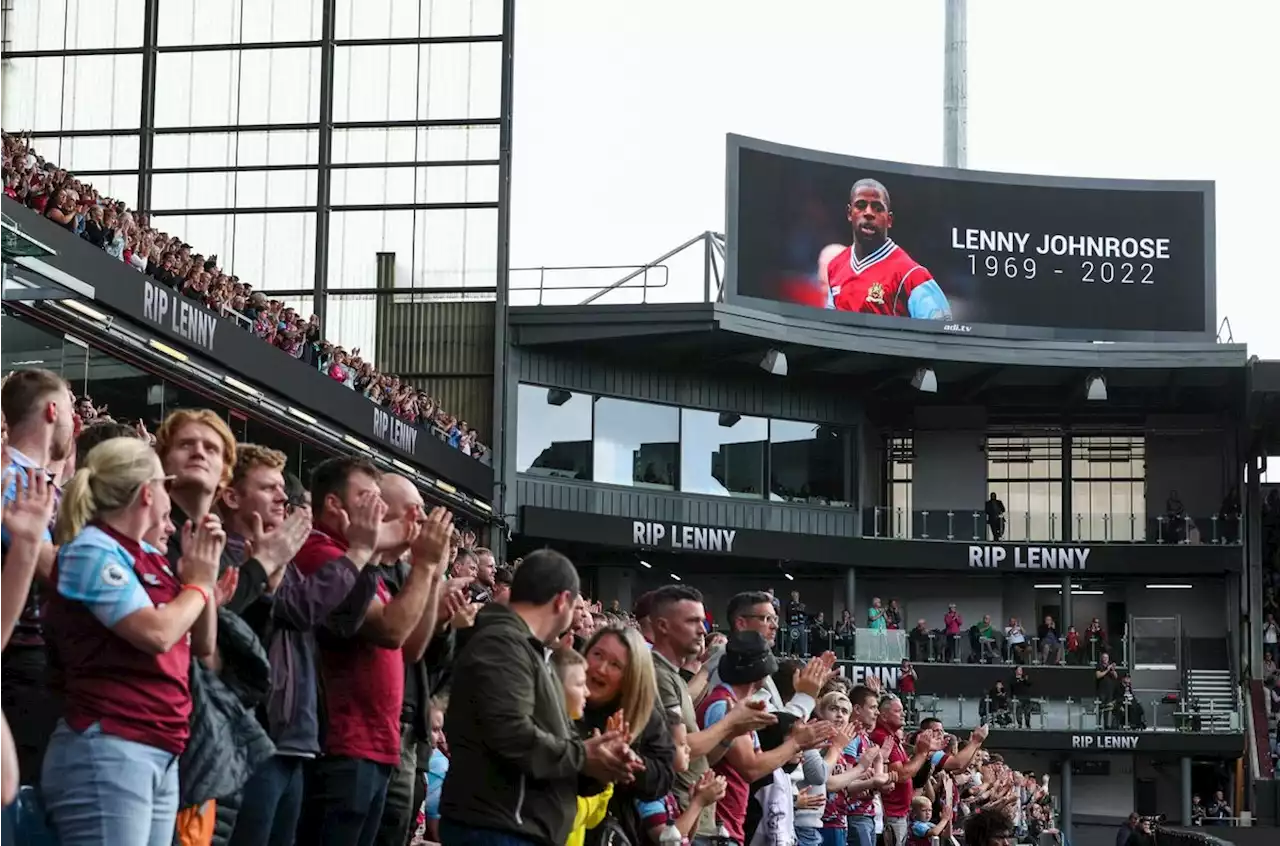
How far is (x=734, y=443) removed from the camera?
42125 mm

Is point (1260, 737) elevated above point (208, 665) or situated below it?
below

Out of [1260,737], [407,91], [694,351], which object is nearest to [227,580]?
[407,91]

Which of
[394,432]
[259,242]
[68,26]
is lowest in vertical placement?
[394,432]

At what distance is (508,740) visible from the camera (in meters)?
6.53

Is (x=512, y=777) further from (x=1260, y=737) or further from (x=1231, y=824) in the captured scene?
(x=1260, y=737)

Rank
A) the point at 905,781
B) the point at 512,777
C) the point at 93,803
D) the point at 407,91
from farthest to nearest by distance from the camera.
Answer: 1. the point at 407,91
2. the point at 905,781
3. the point at 512,777
4. the point at 93,803

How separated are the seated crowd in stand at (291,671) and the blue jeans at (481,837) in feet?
0.04

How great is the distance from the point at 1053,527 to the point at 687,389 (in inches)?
360

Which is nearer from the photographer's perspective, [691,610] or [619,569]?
[691,610]

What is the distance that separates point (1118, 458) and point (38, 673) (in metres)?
41.6

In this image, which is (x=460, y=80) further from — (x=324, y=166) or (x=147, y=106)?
(x=147, y=106)

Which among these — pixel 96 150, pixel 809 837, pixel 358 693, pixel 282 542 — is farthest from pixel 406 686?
pixel 96 150

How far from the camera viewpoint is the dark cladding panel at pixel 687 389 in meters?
39.3

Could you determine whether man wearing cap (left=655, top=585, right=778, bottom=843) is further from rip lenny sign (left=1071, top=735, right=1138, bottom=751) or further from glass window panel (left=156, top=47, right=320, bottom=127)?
rip lenny sign (left=1071, top=735, right=1138, bottom=751)
